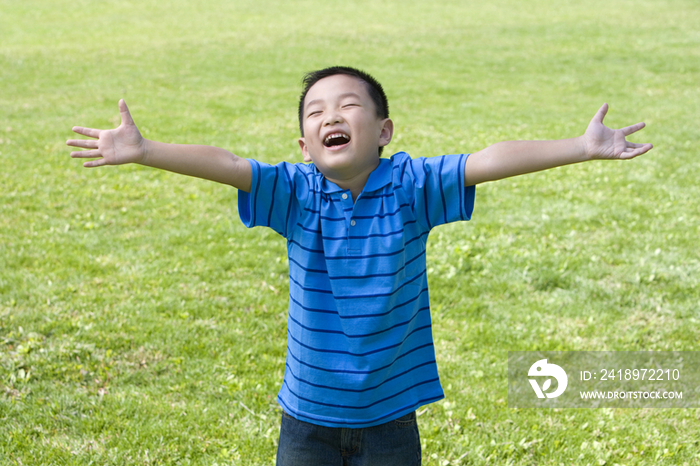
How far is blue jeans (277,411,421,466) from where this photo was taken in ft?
8.95

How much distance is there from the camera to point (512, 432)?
423 centimetres

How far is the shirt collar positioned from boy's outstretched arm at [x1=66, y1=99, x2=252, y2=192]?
31 centimetres

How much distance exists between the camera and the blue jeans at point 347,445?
8.95 ft

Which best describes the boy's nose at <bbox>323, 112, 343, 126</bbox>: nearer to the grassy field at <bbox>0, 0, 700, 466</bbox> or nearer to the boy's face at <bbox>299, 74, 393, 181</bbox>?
the boy's face at <bbox>299, 74, 393, 181</bbox>

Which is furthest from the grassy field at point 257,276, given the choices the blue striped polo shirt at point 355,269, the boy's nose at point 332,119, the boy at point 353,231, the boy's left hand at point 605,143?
the boy's nose at point 332,119

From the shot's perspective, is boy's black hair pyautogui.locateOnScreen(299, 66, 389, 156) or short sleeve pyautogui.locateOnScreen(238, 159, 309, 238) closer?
short sleeve pyautogui.locateOnScreen(238, 159, 309, 238)

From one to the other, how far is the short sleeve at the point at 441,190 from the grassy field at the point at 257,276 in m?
1.93

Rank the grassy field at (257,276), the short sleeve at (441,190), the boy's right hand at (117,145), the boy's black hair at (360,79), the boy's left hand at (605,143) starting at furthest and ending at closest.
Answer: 1. the grassy field at (257,276)
2. the boy's black hair at (360,79)
3. the short sleeve at (441,190)
4. the boy's left hand at (605,143)
5. the boy's right hand at (117,145)

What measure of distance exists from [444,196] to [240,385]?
8.49ft

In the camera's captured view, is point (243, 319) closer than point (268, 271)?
Yes

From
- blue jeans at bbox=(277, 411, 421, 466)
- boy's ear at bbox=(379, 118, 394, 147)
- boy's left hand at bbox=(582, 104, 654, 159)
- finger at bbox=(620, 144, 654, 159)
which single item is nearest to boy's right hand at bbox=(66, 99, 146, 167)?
boy's ear at bbox=(379, 118, 394, 147)

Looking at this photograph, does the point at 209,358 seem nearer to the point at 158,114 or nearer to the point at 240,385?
the point at 240,385

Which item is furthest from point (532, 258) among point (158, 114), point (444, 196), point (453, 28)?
point (453, 28)

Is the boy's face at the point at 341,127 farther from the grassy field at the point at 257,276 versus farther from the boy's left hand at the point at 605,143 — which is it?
the grassy field at the point at 257,276
